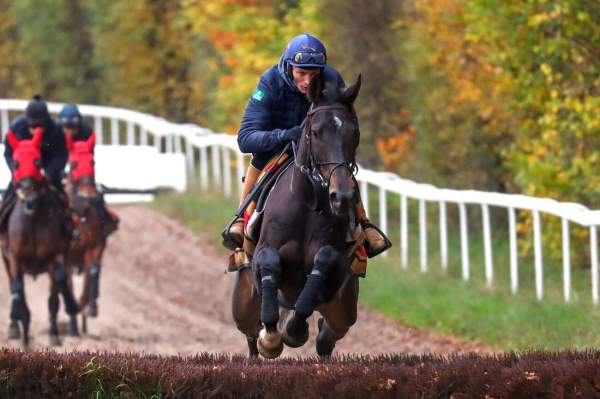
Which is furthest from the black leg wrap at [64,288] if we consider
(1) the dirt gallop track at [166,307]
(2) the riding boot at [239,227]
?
(2) the riding boot at [239,227]

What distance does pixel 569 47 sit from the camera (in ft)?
56.8

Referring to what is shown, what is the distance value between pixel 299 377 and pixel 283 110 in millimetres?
2780

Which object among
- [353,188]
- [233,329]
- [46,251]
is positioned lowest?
[233,329]

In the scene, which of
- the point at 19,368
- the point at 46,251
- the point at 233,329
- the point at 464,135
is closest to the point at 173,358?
the point at 19,368

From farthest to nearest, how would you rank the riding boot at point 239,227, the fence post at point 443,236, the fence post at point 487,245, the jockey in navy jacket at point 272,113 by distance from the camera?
the fence post at point 443,236 < the fence post at point 487,245 < the riding boot at point 239,227 < the jockey in navy jacket at point 272,113

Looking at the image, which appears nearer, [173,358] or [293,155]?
[173,358]

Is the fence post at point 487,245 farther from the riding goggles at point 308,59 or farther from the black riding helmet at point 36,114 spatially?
the riding goggles at point 308,59

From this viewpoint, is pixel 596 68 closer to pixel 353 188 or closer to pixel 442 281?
pixel 442 281

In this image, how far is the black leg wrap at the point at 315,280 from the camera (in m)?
9.63

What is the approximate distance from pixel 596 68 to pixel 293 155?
8067mm

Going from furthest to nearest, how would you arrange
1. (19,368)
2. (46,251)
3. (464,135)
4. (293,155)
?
1. (464,135)
2. (46,251)
3. (293,155)
4. (19,368)

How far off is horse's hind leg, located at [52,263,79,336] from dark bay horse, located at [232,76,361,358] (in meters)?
7.00

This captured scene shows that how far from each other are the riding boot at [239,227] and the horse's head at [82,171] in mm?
7515

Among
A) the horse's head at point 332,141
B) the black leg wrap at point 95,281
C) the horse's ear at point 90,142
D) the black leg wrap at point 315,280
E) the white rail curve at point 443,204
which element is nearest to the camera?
the horse's head at point 332,141
